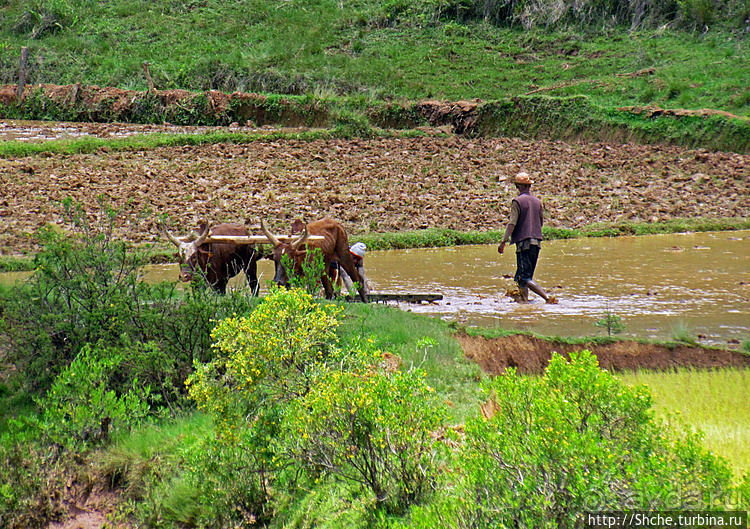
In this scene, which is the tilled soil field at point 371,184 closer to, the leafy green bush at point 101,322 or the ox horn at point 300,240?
the ox horn at point 300,240

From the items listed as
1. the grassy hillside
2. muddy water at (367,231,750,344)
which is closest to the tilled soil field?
muddy water at (367,231,750,344)

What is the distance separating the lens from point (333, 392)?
3.67 m

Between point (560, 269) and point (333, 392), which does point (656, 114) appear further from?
point (333, 392)

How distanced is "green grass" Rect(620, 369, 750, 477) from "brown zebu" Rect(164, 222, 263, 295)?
17.8 ft

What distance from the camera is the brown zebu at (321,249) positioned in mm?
9055

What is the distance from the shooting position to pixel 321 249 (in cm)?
927

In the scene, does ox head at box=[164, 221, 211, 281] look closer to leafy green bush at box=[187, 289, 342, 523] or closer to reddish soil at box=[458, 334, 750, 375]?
reddish soil at box=[458, 334, 750, 375]

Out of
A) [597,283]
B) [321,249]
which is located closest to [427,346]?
[321,249]

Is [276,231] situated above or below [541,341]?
below

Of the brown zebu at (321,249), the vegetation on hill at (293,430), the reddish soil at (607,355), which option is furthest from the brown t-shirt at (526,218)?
the vegetation on hill at (293,430)

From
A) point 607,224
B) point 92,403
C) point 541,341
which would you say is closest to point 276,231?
point 607,224

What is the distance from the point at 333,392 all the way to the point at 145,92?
2728 centimetres

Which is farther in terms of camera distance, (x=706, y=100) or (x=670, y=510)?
(x=706, y=100)

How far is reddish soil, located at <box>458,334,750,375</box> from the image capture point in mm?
6730
